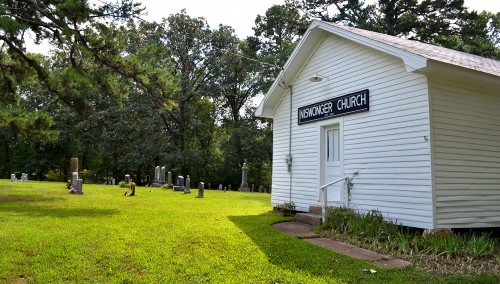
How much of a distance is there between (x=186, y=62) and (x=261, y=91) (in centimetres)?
767

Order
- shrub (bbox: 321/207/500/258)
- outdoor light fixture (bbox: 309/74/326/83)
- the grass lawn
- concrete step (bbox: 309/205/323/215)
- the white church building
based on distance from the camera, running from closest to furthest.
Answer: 1. the grass lawn
2. shrub (bbox: 321/207/500/258)
3. the white church building
4. concrete step (bbox: 309/205/323/215)
5. outdoor light fixture (bbox: 309/74/326/83)

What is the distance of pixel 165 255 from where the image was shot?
17.8ft

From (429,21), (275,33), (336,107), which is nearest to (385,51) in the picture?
(336,107)

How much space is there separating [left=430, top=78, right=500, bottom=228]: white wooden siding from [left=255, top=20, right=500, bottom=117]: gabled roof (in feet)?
1.87

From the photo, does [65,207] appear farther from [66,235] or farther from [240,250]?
[240,250]

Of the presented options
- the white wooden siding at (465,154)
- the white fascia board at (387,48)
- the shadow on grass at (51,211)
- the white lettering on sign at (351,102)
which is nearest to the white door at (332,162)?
the white lettering on sign at (351,102)

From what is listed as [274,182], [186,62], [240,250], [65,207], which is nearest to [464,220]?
[240,250]

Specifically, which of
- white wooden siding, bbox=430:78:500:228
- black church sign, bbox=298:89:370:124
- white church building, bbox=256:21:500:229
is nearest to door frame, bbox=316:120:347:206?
white church building, bbox=256:21:500:229

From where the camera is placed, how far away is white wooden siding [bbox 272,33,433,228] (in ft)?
23.4

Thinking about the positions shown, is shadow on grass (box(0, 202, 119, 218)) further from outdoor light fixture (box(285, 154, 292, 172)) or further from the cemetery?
outdoor light fixture (box(285, 154, 292, 172))

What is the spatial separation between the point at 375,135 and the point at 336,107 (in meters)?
1.57

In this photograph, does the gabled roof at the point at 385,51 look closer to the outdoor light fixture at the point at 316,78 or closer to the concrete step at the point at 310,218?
the outdoor light fixture at the point at 316,78

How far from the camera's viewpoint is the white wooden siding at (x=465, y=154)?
7012 millimetres

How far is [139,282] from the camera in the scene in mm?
4297
